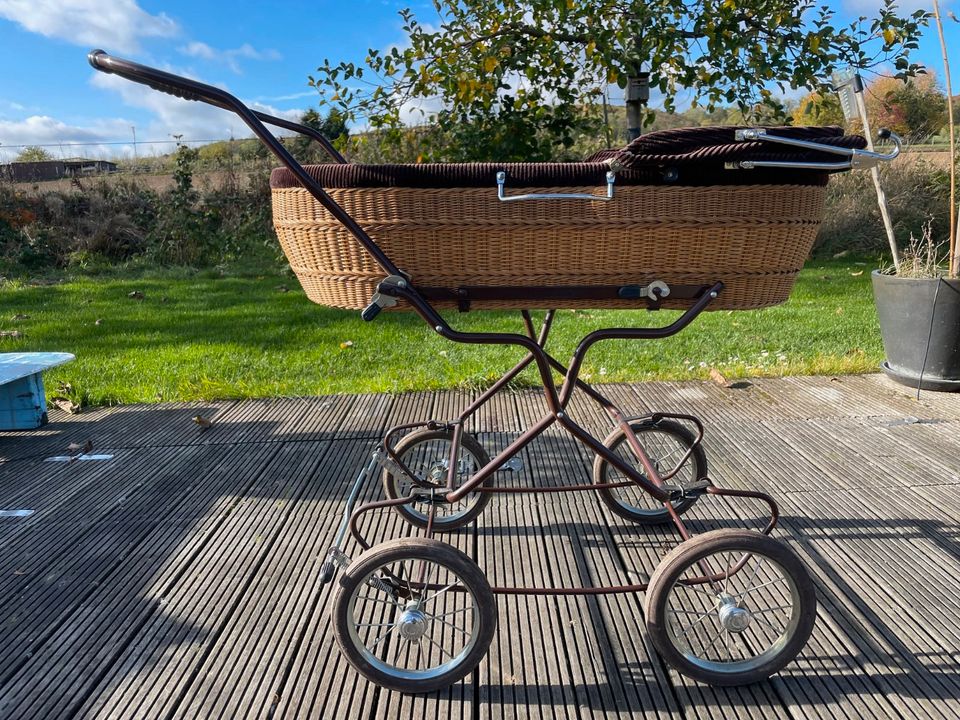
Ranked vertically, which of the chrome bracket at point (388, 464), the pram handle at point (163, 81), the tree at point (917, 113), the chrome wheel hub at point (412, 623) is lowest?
the chrome wheel hub at point (412, 623)

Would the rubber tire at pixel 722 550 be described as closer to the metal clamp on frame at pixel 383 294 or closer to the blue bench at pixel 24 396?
the metal clamp on frame at pixel 383 294

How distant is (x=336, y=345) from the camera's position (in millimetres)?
5660

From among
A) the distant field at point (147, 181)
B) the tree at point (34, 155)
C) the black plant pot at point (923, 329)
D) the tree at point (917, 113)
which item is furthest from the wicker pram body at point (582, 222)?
the tree at point (34, 155)

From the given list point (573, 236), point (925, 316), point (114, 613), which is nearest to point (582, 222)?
point (573, 236)

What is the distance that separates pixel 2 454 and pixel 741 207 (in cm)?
371

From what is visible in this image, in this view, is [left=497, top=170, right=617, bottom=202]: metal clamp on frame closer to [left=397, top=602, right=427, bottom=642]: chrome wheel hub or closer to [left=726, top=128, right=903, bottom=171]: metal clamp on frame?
[left=726, top=128, right=903, bottom=171]: metal clamp on frame

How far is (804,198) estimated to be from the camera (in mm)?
2062

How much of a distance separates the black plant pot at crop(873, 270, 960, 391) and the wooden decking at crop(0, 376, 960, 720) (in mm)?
238

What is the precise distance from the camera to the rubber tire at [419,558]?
190cm

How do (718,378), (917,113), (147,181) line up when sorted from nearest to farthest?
1. (718,378)
2. (917,113)
3. (147,181)

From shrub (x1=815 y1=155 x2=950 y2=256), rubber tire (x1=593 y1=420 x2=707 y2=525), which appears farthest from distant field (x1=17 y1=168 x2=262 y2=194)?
rubber tire (x1=593 y1=420 x2=707 y2=525)

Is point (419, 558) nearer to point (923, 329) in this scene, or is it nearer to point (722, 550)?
point (722, 550)

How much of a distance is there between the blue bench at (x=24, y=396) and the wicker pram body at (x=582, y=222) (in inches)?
106

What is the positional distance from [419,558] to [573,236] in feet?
3.20
